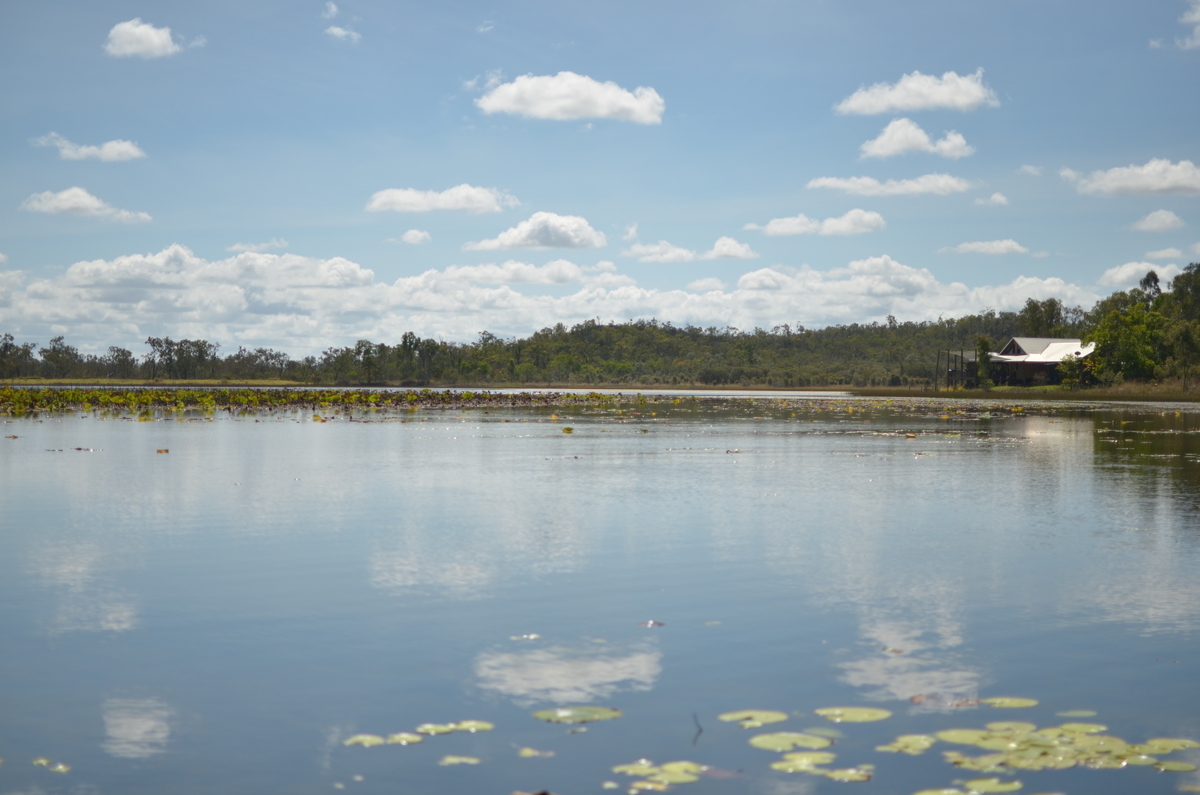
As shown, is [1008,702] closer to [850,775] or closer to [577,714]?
[850,775]

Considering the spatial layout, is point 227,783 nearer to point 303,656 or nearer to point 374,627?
point 303,656

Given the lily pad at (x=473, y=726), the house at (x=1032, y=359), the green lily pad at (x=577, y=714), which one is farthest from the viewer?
the house at (x=1032, y=359)

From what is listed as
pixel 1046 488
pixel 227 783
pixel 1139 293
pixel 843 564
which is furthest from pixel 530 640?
pixel 1139 293

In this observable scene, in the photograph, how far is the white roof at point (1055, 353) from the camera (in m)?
99.8

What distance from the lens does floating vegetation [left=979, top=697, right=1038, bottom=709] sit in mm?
6738

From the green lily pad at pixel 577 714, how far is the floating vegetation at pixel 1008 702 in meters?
2.43

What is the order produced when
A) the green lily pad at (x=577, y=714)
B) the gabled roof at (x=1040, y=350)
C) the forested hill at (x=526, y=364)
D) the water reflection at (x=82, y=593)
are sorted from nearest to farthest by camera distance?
the green lily pad at (x=577, y=714) → the water reflection at (x=82, y=593) → the gabled roof at (x=1040, y=350) → the forested hill at (x=526, y=364)

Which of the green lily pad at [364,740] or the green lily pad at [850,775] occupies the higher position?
the green lily pad at [364,740]

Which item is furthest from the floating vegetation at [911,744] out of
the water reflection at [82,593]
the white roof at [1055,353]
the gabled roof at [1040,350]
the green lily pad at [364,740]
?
the gabled roof at [1040,350]

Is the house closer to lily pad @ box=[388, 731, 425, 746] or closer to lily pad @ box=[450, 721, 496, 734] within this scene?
lily pad @ box=[450, 721, 496, 734]

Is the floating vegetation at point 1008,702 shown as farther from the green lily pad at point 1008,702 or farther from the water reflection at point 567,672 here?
the water reflection at point 567,672

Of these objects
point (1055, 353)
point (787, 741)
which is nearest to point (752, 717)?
point (787, 741)

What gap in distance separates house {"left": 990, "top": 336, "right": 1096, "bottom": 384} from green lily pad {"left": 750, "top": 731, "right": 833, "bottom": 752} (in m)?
102

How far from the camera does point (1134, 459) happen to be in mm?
24938
